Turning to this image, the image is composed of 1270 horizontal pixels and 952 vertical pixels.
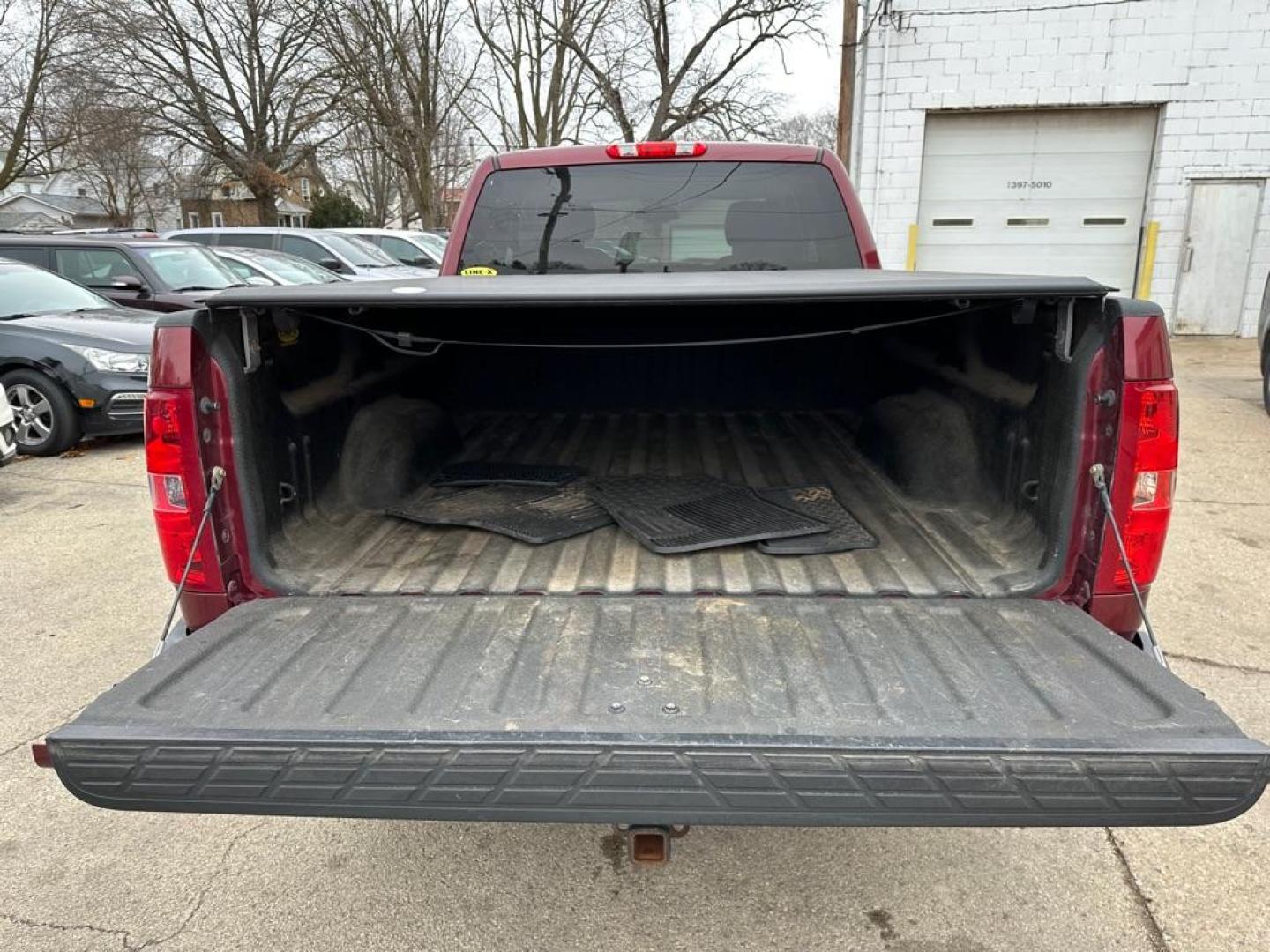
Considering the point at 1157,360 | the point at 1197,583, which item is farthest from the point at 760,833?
the point at 1197,583

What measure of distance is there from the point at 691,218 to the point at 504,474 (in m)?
1.42

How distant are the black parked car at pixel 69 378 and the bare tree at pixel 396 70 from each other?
22108mm

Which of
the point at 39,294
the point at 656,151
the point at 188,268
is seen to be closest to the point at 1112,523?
the point at 656,151

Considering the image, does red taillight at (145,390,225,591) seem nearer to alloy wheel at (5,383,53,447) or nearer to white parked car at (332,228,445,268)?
alloy wheel at (5,383,53,447)

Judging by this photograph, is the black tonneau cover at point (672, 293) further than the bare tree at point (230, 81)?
No

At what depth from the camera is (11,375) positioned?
7172 millimetres

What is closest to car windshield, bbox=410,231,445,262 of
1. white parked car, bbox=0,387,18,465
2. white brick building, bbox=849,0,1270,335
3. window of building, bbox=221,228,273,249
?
window of building, bbox=221,228,273,249

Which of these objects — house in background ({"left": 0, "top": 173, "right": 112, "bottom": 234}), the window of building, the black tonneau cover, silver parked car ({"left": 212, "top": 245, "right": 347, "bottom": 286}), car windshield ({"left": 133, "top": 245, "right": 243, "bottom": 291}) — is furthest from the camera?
house in background ({"left": 0, "top": 173, "right": 112, "bottom": 234})

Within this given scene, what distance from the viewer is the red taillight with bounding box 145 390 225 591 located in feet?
6.58

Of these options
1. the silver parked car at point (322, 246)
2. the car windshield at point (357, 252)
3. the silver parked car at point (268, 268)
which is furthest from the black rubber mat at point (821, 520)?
the car windshield at point (357, 252)

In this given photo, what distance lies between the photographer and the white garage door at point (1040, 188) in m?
12.2

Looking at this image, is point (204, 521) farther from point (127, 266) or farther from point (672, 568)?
point (127, 266)

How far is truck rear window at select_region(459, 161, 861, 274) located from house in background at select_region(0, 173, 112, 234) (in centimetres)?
6299

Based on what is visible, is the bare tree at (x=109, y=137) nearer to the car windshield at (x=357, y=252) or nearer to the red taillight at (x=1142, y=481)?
the car windshield at (x=357, y=252)
